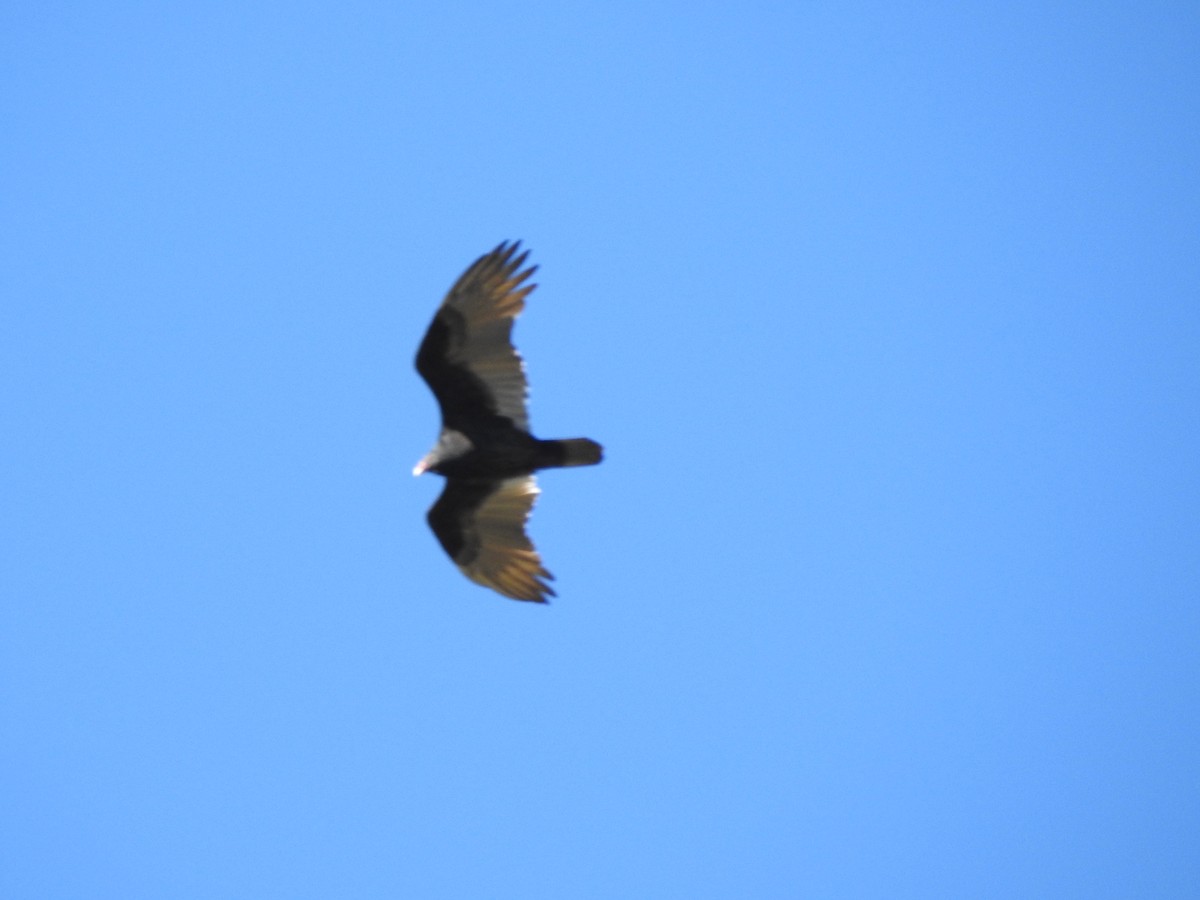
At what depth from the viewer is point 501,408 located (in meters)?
12.0

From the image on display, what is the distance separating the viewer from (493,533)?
41.0 ft

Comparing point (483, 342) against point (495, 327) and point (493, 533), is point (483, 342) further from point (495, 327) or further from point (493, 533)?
point (493, 533)

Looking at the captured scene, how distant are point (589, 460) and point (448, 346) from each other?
1.61 m

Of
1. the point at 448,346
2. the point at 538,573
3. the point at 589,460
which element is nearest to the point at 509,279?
the point at 448,346

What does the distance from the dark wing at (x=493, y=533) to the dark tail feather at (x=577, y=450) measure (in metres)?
0.64

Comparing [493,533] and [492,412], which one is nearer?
[492,412]

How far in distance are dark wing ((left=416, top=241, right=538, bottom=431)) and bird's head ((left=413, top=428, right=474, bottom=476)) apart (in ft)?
0.72

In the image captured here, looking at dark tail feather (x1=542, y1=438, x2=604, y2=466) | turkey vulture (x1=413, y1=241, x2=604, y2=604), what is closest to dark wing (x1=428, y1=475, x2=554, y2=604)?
turkey vulture (x1=413, y1=241, x2=604, y2=604)

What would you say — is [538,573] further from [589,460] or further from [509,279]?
[509,279]

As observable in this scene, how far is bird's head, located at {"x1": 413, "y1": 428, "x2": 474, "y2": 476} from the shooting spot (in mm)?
12078

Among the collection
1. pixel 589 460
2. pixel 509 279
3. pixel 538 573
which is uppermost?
pixel 509 279

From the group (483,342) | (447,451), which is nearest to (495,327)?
(483,342)

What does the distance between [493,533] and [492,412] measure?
1205mm

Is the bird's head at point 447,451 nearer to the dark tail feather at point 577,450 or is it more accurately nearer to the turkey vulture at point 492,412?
the turkey vulture at point 492,412
